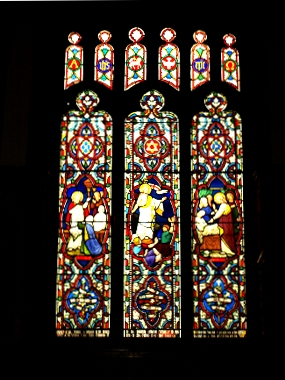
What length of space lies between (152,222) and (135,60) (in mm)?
1962

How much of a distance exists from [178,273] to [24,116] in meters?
2.41

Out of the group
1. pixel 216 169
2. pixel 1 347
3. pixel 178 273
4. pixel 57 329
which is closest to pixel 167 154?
pixel 216 169

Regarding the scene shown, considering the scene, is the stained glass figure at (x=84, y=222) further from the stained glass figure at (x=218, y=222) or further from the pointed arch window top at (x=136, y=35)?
the stained glass figure at (x=218, y=222)

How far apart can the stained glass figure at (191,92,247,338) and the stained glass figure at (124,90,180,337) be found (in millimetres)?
228

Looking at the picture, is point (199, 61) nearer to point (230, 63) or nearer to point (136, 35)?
point (230, 63)

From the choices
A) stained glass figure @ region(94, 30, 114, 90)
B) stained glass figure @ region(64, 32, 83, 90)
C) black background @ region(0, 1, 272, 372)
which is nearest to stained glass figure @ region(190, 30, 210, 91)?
black background @ region(0, 1, 272, 372)

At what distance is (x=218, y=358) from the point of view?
33.9ft

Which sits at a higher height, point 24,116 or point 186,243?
point 24,116

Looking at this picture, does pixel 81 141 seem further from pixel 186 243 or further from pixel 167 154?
pixel 186 243

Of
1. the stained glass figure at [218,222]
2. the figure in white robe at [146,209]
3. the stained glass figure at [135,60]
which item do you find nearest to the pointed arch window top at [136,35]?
the stained glass figure at [135,60]

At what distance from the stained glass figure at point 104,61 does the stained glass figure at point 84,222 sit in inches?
8.7

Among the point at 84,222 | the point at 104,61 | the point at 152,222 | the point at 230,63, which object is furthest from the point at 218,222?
the point at 104,61

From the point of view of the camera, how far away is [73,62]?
39.2 feet

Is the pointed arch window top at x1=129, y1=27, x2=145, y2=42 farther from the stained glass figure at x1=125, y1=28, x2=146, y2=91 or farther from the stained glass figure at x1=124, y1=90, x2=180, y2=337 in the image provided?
the stained glass figure at x1=124, y1=90, x2=180, y2=337
